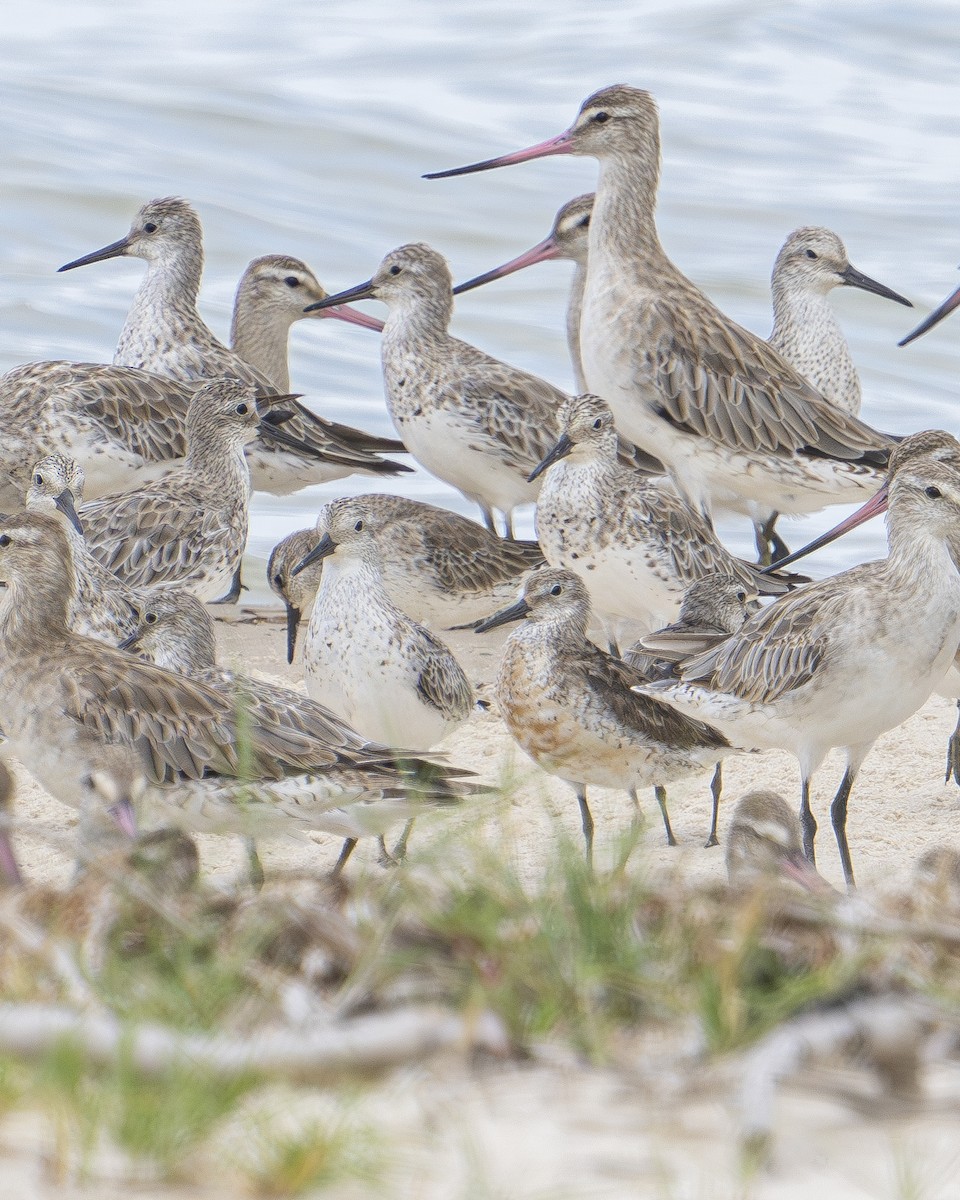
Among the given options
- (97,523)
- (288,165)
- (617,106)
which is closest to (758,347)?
(617,106)

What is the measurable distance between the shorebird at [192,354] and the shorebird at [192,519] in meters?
0.95

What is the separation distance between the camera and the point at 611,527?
8.73m

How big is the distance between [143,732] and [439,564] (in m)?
3.37

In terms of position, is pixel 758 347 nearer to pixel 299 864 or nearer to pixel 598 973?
pixel 299 864

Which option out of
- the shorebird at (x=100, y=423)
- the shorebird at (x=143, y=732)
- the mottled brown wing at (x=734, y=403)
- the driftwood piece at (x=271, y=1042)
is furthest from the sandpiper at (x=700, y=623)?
the driftwood piece at (x=271, y=1042)

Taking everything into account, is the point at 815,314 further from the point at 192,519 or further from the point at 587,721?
the point at 587,721

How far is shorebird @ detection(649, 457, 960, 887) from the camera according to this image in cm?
639

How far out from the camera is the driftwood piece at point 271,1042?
9.73 ft

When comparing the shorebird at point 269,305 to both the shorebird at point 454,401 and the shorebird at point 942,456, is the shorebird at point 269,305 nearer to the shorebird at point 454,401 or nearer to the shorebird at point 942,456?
the shorebird at point 454,401

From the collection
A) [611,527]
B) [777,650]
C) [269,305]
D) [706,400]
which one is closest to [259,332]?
[269,305]

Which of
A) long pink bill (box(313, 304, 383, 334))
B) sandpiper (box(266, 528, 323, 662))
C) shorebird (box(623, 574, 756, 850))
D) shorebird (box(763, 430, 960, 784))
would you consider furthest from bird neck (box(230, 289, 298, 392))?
shorebird (box(763, 430, 960, 784))

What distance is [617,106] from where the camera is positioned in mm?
10789

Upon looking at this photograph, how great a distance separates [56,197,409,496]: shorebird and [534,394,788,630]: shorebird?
7.75 ft

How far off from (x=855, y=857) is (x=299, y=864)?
6.17 ft
